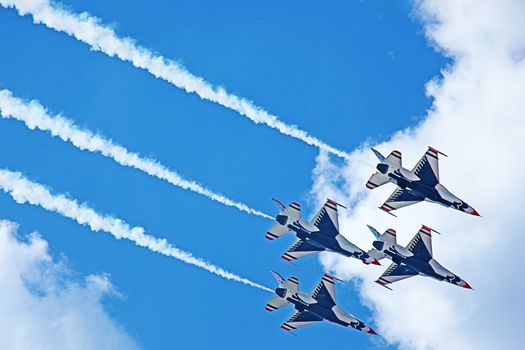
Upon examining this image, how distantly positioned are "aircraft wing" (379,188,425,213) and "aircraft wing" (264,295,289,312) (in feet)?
40.5

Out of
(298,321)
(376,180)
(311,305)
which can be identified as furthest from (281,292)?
(376,180)

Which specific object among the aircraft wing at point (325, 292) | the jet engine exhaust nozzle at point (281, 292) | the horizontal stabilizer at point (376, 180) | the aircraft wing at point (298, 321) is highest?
the horizontal stabilizer at point (376, 180)

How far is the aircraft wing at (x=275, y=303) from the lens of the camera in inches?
5012

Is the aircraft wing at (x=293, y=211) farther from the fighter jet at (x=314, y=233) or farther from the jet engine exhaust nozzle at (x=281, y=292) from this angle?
the jet engine exhaust nozzle at (x=281, y=292)

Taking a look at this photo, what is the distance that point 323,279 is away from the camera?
128250mm

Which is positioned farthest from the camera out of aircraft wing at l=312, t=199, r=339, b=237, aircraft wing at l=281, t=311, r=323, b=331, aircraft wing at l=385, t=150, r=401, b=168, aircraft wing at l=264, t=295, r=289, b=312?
aircraft wing at l=281, t=311, r=323, b=331

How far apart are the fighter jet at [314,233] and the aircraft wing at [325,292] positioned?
111 inches

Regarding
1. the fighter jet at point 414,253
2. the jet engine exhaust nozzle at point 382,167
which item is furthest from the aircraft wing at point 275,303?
the jet engine exhaust nozzle at point 382,167

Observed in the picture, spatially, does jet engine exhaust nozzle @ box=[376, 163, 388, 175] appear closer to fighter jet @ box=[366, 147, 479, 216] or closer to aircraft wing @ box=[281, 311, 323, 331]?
fighter jet @ box=[366, 147, 479, 216]

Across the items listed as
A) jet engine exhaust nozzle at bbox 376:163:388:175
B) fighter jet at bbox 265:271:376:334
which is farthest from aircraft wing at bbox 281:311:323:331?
jet engine exhaust nozzle at bbox 376:163:388:175

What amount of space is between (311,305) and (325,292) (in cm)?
201

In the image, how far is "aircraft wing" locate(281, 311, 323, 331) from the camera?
421 feet

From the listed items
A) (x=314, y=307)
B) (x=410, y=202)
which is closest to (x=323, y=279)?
(x=314, y=307)

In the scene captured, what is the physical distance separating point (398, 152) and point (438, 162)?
4.04 meters
